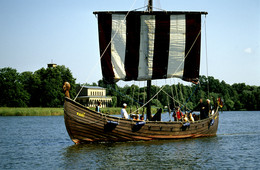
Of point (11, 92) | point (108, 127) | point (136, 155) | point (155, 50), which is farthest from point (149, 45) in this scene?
point (11, 92)

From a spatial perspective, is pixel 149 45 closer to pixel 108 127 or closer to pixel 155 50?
pixel 155 50

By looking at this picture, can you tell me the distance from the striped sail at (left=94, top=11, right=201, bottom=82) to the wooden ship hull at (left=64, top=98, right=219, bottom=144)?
4.73m

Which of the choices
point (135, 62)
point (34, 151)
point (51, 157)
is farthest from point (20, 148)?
point (135, 62)

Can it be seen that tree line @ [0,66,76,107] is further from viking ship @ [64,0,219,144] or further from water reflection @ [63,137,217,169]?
water reflection @ [63,137,217,169]

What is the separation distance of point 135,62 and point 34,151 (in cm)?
1001

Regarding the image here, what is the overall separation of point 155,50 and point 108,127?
27.3 feet

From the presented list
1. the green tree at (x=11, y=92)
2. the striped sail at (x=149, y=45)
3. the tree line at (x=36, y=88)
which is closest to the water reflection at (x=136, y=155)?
the striped sail at (x=149, y=45)

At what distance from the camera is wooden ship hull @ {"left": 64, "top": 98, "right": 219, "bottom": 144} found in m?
22.4

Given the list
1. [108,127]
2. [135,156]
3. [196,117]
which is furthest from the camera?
[196,117]

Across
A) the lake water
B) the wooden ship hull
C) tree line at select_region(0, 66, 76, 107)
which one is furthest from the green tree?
the wooden ship hull

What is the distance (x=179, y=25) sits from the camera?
96.9 ft

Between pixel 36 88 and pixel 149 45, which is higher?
pixel 149 45

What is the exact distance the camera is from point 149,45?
94.4 ft

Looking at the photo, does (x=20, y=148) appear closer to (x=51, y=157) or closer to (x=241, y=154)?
(x=51, y=157)
